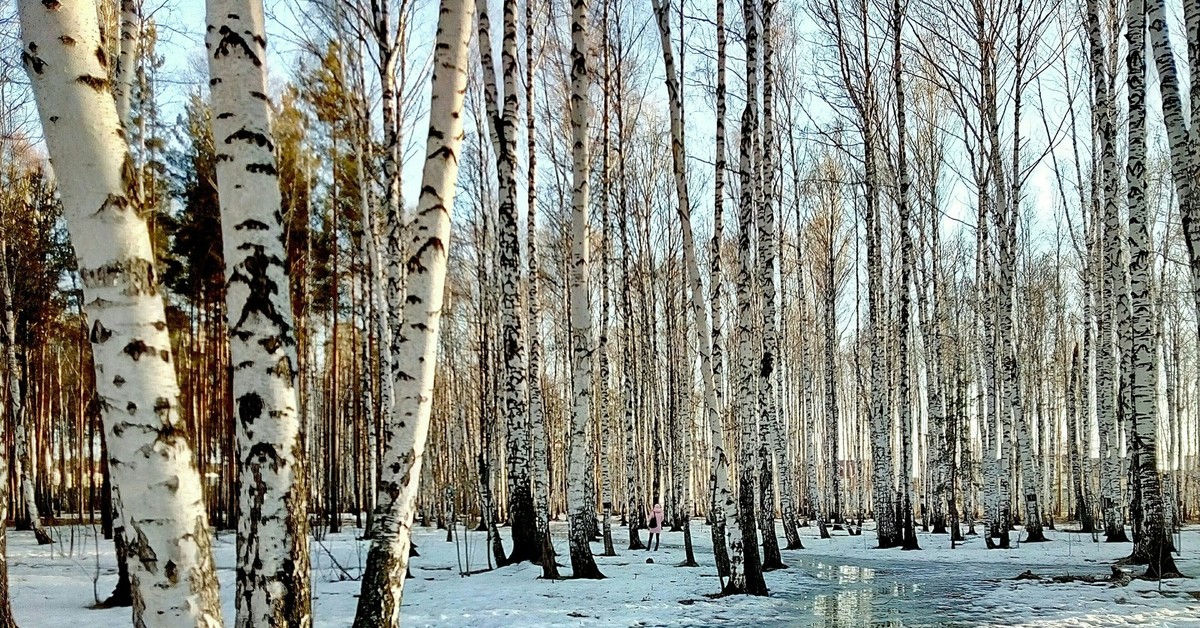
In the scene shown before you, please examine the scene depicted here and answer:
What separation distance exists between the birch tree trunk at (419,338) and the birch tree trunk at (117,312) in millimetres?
1830

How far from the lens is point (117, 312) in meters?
2.58

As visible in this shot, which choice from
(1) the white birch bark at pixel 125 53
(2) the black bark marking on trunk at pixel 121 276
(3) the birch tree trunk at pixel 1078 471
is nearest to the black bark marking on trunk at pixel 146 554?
(2) the black bark marking on trunk at pixel 121 276

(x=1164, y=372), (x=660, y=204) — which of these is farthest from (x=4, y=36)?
(x=1164, y=372)

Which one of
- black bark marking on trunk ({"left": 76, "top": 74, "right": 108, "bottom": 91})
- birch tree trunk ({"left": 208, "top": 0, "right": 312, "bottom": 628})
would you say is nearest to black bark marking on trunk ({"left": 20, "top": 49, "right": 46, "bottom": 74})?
black bark marking on trunk ({"left": 76, "top": 74, "right": 108, "bottom": 91})

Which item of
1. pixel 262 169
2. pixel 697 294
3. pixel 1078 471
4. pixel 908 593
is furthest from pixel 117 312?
pixel 1078 471

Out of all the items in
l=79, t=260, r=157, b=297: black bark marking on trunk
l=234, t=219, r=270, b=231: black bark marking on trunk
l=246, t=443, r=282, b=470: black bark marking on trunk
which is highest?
l=234, t=219, r=270, b=231: black bark marking on trunk

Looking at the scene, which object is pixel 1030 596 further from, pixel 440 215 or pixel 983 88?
pixel 983 88

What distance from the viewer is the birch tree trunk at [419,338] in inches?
175

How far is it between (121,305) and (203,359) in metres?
19.7

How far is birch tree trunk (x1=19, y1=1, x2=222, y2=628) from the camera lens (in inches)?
100

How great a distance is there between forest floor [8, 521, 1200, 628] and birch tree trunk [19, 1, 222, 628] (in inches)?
195

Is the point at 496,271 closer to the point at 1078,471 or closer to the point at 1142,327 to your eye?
the point at 1142,327

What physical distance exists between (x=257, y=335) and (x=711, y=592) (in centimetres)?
718

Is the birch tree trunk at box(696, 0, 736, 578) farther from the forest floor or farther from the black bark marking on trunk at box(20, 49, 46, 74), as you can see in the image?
the black bark marking on trunk at box(20, 49, 46, 74)
